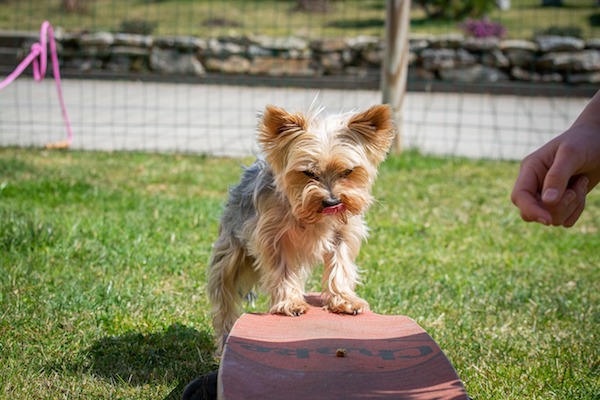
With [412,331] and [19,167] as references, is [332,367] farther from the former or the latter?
[19,167]

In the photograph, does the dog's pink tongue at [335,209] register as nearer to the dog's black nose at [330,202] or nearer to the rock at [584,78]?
the dog's black nose at [330,202]

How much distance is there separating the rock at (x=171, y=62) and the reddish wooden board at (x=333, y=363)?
513 inches

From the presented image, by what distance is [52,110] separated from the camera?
11.7m

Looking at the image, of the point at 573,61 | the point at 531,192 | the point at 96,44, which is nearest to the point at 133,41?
the point at 96,44

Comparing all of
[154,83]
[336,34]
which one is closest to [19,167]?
[154,83]

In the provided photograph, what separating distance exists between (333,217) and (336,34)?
15574 millimetres

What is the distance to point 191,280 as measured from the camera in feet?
15.7

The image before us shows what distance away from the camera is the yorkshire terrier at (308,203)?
3574mm

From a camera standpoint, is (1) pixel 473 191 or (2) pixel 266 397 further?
(1) pixel 473 191

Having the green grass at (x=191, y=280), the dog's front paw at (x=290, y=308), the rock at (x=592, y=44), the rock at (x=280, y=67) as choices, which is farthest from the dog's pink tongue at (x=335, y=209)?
the rock at (x=592, y=44)

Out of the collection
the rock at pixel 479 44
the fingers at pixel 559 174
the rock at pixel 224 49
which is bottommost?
the rock at pixel 224 49

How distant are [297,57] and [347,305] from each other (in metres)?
12.5

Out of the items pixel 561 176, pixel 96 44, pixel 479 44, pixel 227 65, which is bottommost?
pixel 227 65

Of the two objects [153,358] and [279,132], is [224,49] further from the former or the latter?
[153,358]
